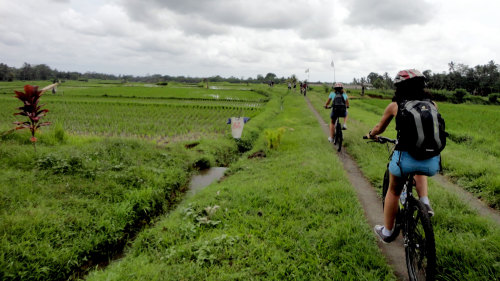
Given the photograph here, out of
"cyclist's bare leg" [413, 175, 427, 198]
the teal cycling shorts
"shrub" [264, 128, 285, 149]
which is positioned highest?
the teal cycling shorts

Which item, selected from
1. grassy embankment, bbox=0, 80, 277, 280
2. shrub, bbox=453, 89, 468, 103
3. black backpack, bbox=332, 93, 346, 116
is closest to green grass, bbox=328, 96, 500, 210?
black backpack, bbox=332, 93, 346, 116

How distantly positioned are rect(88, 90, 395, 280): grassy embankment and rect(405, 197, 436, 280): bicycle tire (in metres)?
0.30

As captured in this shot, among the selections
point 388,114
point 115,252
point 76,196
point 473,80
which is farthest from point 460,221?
point 473,80

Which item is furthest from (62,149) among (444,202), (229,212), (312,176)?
(444,202)

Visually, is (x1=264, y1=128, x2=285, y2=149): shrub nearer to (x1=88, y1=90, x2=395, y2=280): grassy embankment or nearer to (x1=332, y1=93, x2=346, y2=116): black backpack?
(x1=332, y1=93, x2=346, y2=116): black backpack

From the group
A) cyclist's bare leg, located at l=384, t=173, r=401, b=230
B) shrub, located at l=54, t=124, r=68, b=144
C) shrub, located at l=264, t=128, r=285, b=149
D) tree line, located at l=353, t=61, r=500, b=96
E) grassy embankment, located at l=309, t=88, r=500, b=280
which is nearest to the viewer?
grassy embankment, located at l=309, t=88, r=500, b=280

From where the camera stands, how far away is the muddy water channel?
675cm

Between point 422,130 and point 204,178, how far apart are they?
19.6 feet

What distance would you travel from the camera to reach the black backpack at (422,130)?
2293 millimetres

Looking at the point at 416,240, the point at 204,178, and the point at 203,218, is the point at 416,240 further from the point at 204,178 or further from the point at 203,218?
the point at 204,178

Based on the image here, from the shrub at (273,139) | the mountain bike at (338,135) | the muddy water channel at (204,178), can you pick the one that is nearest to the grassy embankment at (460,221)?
the mountain bike at (338,135)

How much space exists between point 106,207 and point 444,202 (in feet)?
19.7

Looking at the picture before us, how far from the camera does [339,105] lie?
7684 mm

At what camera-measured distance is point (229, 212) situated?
452cm
